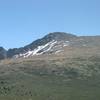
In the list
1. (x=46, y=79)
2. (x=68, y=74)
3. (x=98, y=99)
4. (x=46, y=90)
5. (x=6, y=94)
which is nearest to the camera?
(x=98, y=99)

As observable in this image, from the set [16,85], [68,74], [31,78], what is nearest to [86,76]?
[68,74]

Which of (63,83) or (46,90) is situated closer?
(46,90)

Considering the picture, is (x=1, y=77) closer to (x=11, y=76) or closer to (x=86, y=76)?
(x=11, y=76)

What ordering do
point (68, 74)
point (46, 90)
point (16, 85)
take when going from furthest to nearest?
point (68, 74)
point (16, 85)
point (46, 90)

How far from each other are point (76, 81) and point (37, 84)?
Answer: 18562mm

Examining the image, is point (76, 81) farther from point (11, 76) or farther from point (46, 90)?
point (11, 76)

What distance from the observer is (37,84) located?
16262cm

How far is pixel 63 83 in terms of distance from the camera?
163125mm

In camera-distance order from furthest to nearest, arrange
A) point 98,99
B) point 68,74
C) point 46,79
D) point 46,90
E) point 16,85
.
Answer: point 68,74
point 46,79
point 16,85
point 46,90
point 98,99

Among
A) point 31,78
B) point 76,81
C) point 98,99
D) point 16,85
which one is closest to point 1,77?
point 31,78

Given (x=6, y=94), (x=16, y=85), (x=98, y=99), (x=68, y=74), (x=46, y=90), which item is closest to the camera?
(x=98, y=99)

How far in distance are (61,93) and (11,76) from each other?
59117 millimetres

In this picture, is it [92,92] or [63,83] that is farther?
[63,83]

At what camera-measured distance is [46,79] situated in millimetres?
175000
